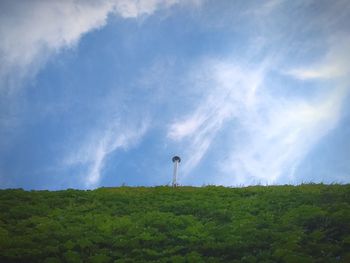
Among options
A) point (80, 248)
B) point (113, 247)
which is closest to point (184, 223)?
point (113, 247)

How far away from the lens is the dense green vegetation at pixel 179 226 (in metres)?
16.7

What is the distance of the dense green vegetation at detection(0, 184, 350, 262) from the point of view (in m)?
16.7

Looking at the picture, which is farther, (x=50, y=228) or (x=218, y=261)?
(x=50, y=228)

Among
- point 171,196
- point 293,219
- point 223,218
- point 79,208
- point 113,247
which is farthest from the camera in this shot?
point 171,196

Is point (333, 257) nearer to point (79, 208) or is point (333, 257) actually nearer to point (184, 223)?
point (184, 223)

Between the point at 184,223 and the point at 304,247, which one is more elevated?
the point at 184,223

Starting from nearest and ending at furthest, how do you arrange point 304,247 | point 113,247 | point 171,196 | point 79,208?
point 304,247 → point 113,247 → point 79,208 → point 171,196

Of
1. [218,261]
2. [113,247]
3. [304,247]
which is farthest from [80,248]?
[304,247]

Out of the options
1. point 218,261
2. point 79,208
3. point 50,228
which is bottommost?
point 218,261

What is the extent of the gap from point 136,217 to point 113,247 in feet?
12.2

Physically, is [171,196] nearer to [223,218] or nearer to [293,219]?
[223,218]

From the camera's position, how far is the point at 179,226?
20.3 m

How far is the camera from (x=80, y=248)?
17.8 metres

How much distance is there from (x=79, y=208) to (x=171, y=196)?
560 centimetres
